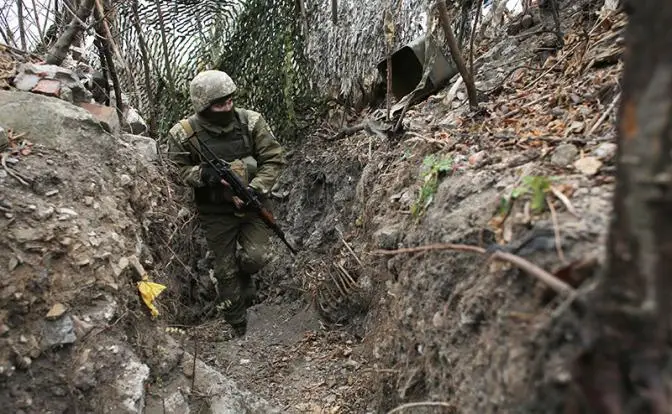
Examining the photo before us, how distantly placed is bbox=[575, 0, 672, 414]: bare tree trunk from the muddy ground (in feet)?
0.54

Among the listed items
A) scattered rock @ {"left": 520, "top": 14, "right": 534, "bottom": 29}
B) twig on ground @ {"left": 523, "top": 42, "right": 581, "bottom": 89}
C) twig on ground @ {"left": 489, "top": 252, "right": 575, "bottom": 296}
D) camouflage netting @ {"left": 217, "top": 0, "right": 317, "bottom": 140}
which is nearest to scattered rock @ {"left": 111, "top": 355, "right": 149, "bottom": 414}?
twig on ground @ {"left": 489, "top": 252, "right": 575, "bottom": 296}

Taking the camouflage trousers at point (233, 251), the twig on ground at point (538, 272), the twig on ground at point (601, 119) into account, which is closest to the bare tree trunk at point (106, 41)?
the camouflage trousers at point (233, 251)

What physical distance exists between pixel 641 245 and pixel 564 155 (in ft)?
4.39

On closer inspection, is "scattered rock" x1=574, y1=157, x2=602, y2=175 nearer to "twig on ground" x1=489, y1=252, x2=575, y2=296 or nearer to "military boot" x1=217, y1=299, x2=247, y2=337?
"twig on ground" x1=489, y1=252, x2=575, y2=296

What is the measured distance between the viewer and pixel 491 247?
2.03m

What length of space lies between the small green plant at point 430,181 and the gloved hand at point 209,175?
6.68ft

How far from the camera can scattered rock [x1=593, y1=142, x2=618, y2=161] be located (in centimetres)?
222

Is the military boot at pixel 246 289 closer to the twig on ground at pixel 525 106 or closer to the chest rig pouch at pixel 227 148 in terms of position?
the chest rig pouch at pixel 227 148

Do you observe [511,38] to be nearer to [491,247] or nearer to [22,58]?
[491,247]

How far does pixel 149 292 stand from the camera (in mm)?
3604

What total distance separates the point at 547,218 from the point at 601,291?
770 mm

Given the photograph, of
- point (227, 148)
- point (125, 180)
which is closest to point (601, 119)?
point (125, 180)

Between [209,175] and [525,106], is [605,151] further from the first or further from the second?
[209,175]

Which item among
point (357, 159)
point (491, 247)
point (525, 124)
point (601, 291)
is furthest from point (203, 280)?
point (601, 291)
